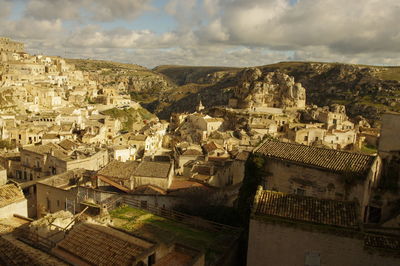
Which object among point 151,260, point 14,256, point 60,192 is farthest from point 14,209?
point 151,260

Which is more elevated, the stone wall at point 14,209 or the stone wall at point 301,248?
the stone wall at point 301,248

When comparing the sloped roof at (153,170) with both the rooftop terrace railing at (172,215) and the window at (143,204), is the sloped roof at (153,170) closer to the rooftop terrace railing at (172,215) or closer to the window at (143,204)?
the window at (143,204)

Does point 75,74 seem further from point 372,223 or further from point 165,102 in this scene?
point 372,223

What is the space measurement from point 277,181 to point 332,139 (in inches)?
1511

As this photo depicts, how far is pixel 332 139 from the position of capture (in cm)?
5256

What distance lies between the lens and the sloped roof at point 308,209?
12539mm

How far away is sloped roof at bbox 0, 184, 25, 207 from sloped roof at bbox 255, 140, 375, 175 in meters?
14.5

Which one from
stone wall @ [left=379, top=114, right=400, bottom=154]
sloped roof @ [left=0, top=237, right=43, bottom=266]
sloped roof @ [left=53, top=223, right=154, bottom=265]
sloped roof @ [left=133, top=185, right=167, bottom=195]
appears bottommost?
sloped roof @ [left=133, top=185, right=167, bottom=195]

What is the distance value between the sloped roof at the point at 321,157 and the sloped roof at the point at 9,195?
14.5m

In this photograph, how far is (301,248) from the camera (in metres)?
12.5

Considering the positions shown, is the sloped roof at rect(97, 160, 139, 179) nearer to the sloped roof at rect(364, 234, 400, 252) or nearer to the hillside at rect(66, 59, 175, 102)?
the sloped roof at rect(364, 234, 400, 252)

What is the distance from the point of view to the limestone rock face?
8075 cm

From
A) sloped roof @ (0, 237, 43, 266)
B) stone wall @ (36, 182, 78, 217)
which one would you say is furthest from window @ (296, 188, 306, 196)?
stone wall @ (36, 182, 78, 217)

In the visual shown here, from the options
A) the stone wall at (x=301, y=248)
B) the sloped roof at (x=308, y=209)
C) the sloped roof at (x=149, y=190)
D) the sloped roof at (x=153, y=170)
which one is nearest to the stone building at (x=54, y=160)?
the sloped roof at (x=153, y=170)
